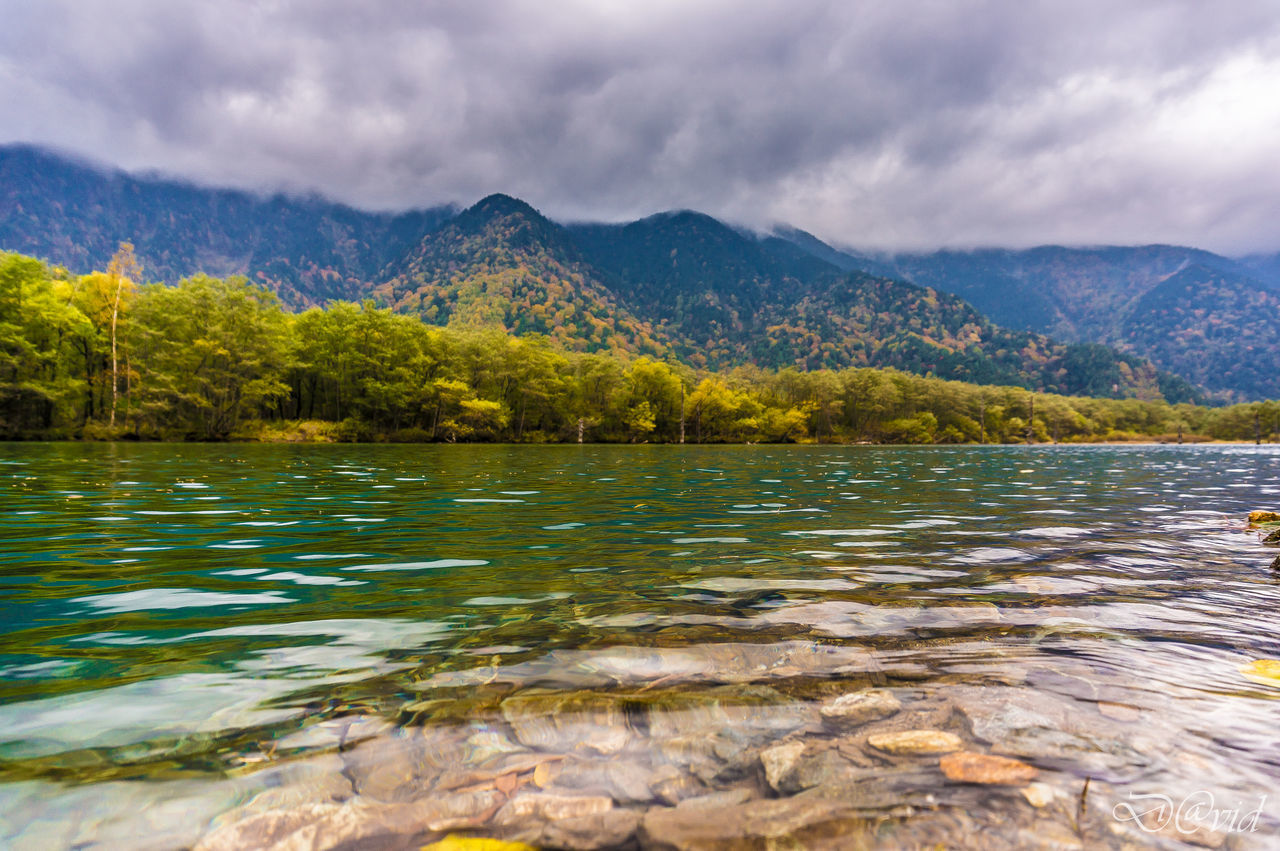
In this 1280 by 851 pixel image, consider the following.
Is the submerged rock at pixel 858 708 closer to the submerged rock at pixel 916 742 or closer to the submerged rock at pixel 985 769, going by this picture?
the submerged rock at pixel 916 742

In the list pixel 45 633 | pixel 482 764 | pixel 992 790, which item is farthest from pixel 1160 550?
pixel 45 633

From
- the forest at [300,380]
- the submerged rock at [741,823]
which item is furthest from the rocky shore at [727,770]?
the forest at [300,380]

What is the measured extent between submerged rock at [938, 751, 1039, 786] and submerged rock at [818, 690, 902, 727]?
55cm

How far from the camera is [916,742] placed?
304 centimetres

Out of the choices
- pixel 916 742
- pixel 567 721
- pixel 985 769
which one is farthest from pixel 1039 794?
pixel 567 721

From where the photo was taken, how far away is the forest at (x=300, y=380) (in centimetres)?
5888

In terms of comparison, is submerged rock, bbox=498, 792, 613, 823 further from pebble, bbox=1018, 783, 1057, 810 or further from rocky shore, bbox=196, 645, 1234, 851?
pebble, bbox=1018, 783, 1057, 810

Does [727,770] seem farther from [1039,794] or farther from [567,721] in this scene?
[1039,794]

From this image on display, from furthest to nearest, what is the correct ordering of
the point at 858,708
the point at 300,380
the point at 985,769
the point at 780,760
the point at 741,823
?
the point at 300,380 < the point at 858,708 < the point at 780,760 < the point at 985,769 < the point at 741,823

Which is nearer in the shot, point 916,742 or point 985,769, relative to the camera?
point 985,769

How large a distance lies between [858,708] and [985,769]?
81 centimetres

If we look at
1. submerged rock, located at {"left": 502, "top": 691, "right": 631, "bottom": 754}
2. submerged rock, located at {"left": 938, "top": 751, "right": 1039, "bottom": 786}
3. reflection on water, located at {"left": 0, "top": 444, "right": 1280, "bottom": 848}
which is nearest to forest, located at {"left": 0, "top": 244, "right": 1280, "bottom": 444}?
reflection on water, located at {"left": 0, "top": 444, "right": 1280, "bottom": 848}

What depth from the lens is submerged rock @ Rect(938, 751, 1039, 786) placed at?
2653mm

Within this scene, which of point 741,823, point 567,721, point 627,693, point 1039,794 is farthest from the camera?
point 627,693
